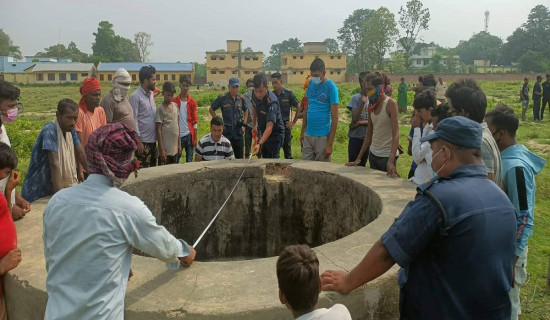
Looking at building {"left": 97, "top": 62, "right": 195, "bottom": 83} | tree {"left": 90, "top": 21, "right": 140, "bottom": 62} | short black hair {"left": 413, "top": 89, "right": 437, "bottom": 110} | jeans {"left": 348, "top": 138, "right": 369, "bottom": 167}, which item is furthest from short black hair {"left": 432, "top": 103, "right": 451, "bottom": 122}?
tree {"left": 90, "top": 21, "right": 140, "bottom": 62}

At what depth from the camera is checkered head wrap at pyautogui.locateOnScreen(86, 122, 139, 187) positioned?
1.94m

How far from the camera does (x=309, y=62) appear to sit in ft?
184

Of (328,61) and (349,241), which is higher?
(328,61)

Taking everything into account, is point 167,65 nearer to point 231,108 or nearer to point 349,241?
point 231,108

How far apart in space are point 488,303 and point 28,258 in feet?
8.14

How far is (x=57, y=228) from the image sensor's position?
1.94 meters

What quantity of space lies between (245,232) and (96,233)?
355cm

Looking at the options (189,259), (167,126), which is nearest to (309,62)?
(167,126)

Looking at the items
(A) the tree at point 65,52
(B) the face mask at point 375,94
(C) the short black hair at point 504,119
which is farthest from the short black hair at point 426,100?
(A) the tree at point 65,52

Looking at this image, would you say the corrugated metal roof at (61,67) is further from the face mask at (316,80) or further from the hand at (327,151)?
the hand at (327,151)

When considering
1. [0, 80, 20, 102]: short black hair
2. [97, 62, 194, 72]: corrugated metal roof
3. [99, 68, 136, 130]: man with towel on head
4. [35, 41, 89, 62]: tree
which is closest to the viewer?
[0, 80, 20, 102]: short black hair

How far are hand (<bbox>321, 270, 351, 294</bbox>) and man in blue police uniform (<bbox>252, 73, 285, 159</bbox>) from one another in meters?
3.55

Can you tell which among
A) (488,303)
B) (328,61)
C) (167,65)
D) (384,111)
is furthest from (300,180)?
(167,65)

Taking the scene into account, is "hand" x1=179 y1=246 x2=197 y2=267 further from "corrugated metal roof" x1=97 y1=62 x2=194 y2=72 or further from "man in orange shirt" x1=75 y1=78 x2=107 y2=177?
"corrugated metal roof" x1=97 y1=62 x2=194 y2=72
